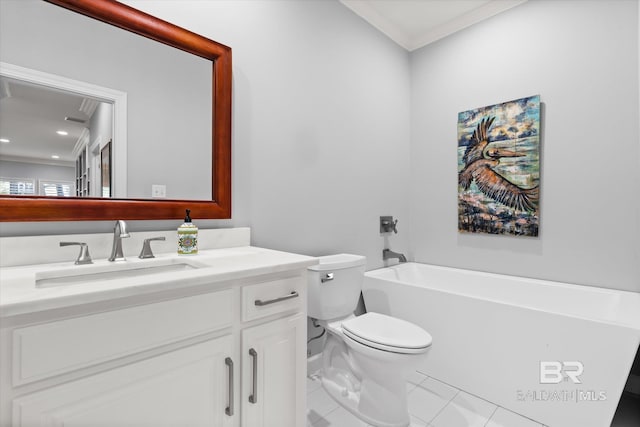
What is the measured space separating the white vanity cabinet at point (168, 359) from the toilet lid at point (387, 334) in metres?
0.43

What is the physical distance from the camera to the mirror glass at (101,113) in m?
1.14

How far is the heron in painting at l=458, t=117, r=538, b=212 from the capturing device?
2273 mm

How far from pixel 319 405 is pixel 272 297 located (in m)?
1.03

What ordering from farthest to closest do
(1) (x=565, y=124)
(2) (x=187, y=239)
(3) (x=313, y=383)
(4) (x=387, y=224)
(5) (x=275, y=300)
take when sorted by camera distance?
(4) (x=387, y=224), (1) (x=565, y=124), (3) (x=313, y=383), (2) (x=187, y=239), (5) (x=275, y=300)

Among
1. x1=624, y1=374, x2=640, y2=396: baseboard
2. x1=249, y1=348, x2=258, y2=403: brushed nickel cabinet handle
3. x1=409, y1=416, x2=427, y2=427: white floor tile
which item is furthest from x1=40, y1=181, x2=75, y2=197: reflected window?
x1=624, y1=374, x2=640, y2=396: baseboard

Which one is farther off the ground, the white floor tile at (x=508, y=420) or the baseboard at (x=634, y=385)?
the baseboard at (x=634, y=385)

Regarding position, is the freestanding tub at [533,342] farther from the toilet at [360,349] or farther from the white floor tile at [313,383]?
the white floor tile at [313,383]

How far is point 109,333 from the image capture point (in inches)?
31.0

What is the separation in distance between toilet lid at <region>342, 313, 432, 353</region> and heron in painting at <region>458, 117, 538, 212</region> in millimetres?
1307

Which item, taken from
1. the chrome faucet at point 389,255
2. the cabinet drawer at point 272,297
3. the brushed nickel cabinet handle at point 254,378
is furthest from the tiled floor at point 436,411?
the chrome faucet at point 389,255

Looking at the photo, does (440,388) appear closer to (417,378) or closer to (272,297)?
(417,378)

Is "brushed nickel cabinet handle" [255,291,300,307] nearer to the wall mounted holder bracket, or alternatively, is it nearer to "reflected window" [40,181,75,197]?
"reflected window" [40,181,75,197]

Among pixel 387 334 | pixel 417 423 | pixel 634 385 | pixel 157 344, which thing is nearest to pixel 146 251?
pixel 157 344

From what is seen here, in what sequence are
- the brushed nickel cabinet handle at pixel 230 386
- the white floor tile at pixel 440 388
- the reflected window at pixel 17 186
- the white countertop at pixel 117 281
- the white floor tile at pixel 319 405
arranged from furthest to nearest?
1. the white floor tile at pixel 440 388
2. the white floor tile at pixel 319 405
3. the reflected window at pixel 17 186
4. the brushed nickel cabinet handle at pixel 230 386
5. the white countertop at pixel 117 281
